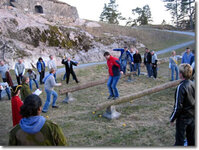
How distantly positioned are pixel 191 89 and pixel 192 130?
808 millimetres

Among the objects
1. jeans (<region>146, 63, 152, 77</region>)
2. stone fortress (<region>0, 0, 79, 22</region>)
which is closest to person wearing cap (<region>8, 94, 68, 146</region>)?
jeans (<region>146, 63, 152, 77</region>)

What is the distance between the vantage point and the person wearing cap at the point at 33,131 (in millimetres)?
2211

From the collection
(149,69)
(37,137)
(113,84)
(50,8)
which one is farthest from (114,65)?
(50,8)

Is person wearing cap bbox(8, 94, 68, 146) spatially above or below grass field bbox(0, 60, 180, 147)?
above

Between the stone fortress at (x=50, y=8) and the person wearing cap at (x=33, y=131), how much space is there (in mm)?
28302

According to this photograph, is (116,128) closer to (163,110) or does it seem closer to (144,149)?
(144,149)

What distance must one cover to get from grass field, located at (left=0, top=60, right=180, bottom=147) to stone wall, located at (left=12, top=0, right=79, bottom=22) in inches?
937

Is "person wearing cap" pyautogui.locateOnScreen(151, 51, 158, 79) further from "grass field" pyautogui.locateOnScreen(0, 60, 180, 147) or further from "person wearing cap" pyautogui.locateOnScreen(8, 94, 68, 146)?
"person wearing cap" pyautogui.locateOnScreen(8, 94, 68, 146)

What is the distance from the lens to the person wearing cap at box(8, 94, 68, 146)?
7.25 ft

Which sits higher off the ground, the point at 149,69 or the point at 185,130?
the point at 149,69

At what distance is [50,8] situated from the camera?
30375 millimetres

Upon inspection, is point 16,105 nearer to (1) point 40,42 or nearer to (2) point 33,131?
(2) point 33,131

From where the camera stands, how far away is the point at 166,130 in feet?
15.5

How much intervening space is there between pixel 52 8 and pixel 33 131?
31.9 meters
